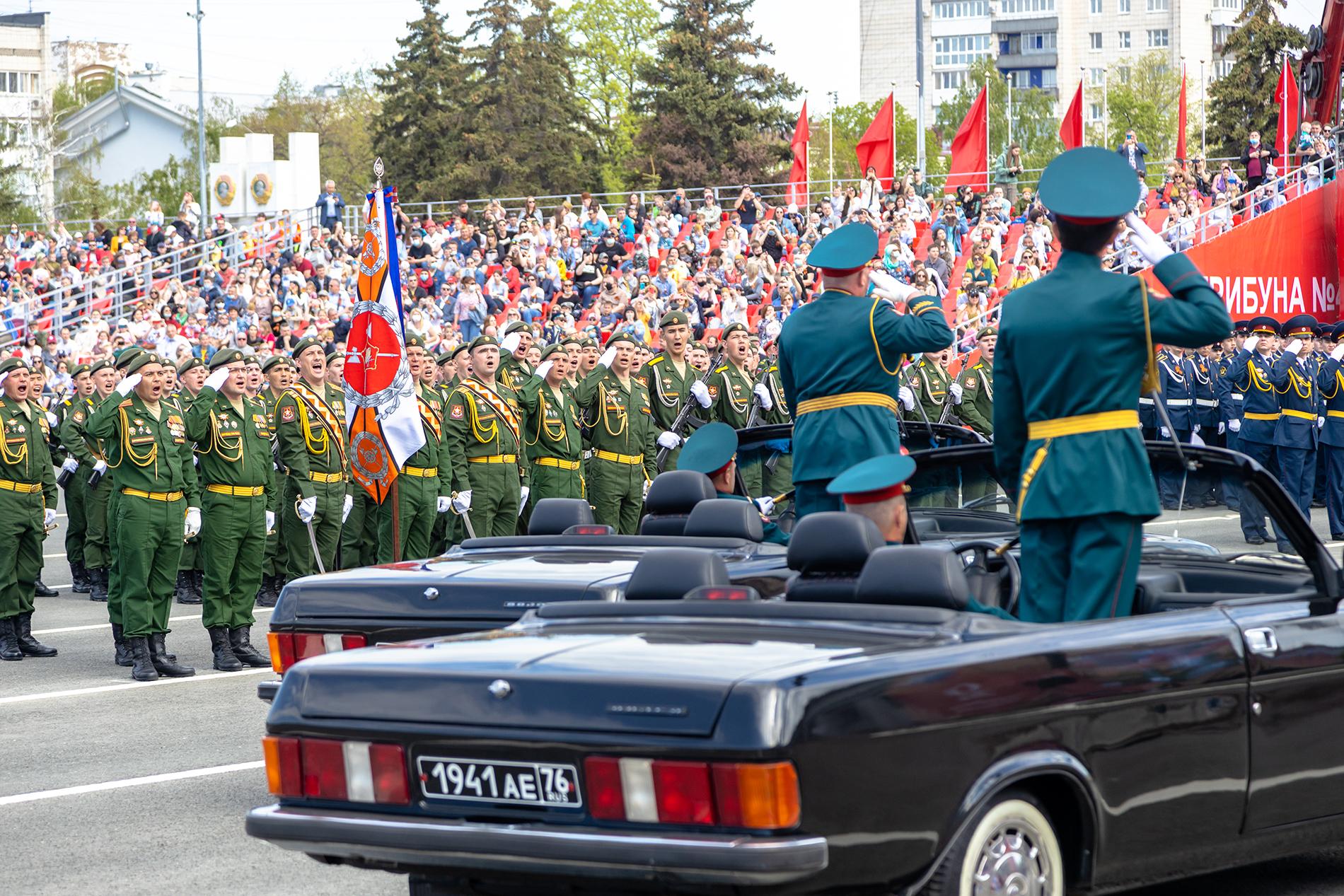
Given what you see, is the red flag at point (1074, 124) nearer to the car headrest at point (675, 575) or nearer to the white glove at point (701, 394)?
the white glove at point (701, 394)

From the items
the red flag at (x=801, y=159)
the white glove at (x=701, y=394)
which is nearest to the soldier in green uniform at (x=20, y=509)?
the white glove at (x=701, y=394)

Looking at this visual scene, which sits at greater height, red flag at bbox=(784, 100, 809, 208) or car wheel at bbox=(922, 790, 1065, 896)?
red flag at bbox=(784, 100, 809, 208)

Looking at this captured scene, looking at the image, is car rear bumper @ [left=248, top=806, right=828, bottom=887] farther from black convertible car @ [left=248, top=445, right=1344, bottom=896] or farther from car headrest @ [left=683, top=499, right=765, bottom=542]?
car headrest @ [left=683, top=499, right=765, bottom=542]

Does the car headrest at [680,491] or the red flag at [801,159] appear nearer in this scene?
the car headrest at [680,491]

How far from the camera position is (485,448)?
14.8 m

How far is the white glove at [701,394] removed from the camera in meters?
16.1

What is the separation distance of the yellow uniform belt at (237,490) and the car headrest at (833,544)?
7504 millimetres

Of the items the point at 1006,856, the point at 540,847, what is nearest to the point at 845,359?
the point at 1006,856

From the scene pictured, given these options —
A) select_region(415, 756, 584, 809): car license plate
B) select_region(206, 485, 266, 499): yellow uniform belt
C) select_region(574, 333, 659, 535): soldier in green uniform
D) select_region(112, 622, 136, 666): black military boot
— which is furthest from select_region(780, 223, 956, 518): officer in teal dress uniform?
select_region(574, 333, 659, 535): soldier in green uniform

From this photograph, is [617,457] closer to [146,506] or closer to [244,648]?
[244,648]

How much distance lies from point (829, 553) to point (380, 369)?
7.98 meters

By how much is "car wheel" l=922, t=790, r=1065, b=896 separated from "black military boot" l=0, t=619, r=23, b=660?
950cm

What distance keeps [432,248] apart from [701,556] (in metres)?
33.3

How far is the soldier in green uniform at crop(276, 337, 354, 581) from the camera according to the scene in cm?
1391
